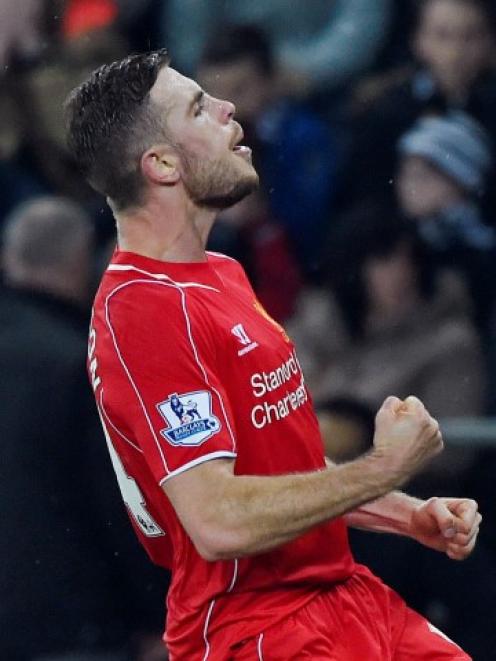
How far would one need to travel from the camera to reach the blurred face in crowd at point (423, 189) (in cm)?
498

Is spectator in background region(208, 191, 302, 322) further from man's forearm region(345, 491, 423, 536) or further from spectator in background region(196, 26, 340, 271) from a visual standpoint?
man's forearm region(345, 491, 423, 536)

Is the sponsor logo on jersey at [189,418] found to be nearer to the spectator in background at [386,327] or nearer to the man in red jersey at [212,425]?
the man in red jersey at [212,425]

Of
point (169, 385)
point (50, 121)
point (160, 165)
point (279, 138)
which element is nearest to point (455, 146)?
point (279, 138)

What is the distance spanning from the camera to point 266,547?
2.82m

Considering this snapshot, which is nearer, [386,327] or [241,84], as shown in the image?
[386,327]

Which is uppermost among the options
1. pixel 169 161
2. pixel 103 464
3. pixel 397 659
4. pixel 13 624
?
pixel 169 161

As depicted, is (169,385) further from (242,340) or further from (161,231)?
(161,231)

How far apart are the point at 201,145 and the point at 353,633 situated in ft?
3.42

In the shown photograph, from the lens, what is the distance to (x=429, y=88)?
16.4 ft

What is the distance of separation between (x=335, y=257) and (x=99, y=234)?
2.65ft

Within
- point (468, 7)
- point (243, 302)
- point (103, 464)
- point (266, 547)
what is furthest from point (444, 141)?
point (266, 547)

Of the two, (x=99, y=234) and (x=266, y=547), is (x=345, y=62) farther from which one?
(x=266, y=547)

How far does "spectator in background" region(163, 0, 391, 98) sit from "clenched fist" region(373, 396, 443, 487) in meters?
2.45

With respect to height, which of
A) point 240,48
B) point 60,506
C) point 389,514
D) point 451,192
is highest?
point 240,48
